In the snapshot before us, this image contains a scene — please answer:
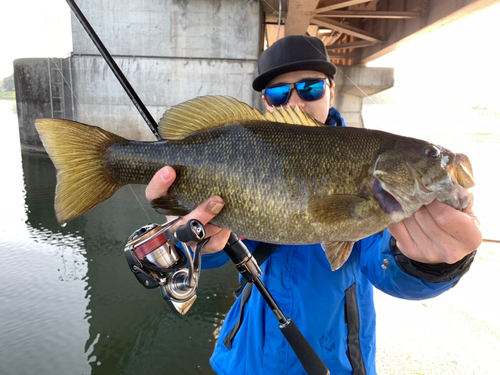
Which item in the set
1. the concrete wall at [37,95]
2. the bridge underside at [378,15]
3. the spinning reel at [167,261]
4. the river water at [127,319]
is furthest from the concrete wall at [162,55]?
the spinning reel at [167,261]

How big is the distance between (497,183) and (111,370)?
996 cm

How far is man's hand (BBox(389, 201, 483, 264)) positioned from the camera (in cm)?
117

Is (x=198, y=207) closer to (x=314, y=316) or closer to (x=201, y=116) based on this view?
(x=201, y=116)

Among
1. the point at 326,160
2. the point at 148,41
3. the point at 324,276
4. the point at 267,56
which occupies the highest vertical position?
the point at 148,41

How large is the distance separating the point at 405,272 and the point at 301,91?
1.24 m

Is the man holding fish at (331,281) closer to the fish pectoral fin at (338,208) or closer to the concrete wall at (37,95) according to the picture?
the fish pectoral fin at (338,208)

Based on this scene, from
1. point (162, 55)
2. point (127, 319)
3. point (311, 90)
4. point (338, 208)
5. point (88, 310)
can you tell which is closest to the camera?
point (338, 208)

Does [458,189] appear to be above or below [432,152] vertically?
below

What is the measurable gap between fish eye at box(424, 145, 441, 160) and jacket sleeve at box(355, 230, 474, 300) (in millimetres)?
433

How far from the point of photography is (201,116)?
1.49 metres

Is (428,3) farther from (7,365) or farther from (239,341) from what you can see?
(7,365)

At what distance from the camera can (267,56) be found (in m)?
2.23

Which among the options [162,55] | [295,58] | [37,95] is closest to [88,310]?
[295,58]

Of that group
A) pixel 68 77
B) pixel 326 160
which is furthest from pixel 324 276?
pixel 68 77
